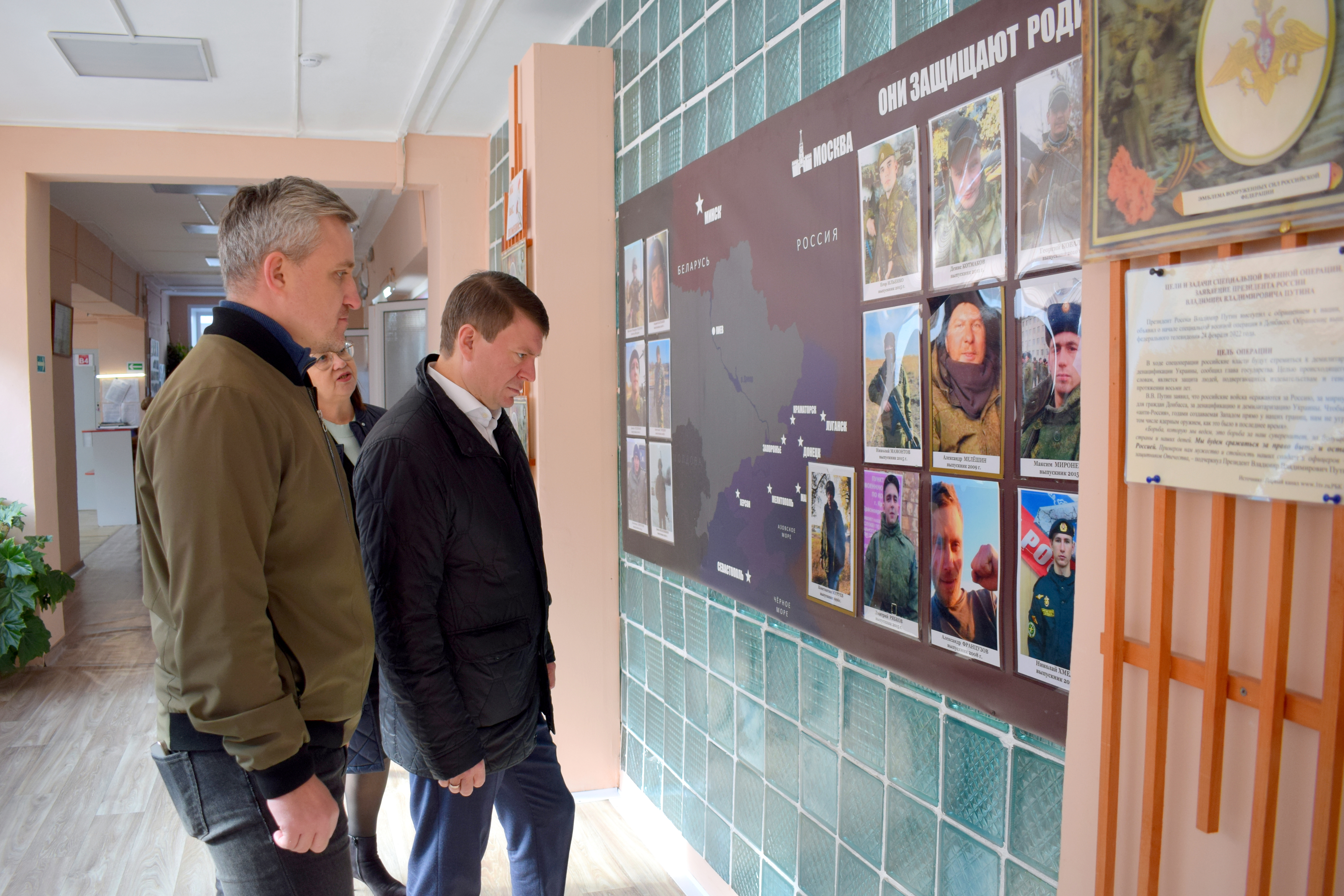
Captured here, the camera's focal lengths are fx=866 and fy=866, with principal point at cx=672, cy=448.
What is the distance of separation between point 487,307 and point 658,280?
3.39 feet

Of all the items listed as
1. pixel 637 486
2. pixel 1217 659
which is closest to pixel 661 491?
pixel 637 486

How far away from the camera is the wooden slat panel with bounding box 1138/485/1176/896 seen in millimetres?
1071

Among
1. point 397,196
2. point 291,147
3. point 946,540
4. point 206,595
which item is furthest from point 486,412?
point 397,196

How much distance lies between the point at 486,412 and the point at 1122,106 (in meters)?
1.39

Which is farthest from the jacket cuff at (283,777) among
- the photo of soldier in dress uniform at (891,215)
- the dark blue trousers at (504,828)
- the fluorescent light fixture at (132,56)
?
the fluorescent light fixture at (132,56)

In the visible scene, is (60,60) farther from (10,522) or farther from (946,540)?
(946,540)

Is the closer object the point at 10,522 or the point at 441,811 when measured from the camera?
the point at 441,811

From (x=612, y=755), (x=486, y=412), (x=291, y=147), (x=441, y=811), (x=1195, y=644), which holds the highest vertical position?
(x=291, y=147)

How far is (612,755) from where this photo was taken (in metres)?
3.59

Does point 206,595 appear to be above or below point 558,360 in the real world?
below

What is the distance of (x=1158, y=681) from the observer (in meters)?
1.08

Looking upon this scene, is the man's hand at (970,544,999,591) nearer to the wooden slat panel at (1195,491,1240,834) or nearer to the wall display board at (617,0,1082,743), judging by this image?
the wall display board at (617,0,1082,743)

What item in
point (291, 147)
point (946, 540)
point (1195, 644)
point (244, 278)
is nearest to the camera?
point (1195, 644)

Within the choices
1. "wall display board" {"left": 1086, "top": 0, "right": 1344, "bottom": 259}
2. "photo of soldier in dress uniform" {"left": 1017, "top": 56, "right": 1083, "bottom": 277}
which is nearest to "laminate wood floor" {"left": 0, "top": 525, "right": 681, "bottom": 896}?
"photo of soldier in dress uniform" {"left": 1017, "top": 56, "right": 1083, "bottom": 277}
